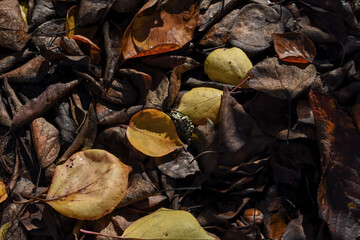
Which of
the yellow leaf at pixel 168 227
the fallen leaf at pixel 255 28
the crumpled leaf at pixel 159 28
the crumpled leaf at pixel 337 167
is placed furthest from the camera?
the fallen leaf at pixel 255 28

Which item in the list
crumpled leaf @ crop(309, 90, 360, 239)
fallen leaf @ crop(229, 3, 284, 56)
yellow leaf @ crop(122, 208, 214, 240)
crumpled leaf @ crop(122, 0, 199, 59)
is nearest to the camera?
yellow leaf @ crop(122, 208, 214, 240)

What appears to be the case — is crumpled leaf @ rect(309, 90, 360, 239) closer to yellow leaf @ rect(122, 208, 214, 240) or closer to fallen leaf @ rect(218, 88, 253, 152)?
fallen leaf @ rect(218, 88, 253, 152)

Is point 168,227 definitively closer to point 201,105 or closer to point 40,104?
point 201,105

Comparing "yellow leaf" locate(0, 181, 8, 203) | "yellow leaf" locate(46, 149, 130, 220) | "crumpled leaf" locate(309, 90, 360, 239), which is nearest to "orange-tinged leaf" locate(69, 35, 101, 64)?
"yellow leaf" locate(46, 149, 130, 220)

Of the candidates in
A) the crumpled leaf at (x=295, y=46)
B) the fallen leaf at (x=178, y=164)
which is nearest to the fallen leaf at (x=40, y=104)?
the fallen leaf at (x=178, y=164)

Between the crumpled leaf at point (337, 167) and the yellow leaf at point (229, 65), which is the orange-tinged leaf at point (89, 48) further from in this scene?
the crumpled leaf at point (337, 167)

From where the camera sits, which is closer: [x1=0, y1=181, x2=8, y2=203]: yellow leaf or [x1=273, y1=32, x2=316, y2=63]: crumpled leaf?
[x1=0, y1=181, x2=8, y2=203]: yellow leaf

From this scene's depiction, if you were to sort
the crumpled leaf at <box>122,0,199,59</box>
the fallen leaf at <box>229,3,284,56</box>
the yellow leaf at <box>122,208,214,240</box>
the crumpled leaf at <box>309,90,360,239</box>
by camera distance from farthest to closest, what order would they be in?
the fallen leaf at <box>229,3,284,56</box>
the crumpled leaf at <box>122,0,199,59</box>
the crumpled leaf at <box>309,90,360,239</box>
the yellow leaf at <box>122,208,214,240</box>
